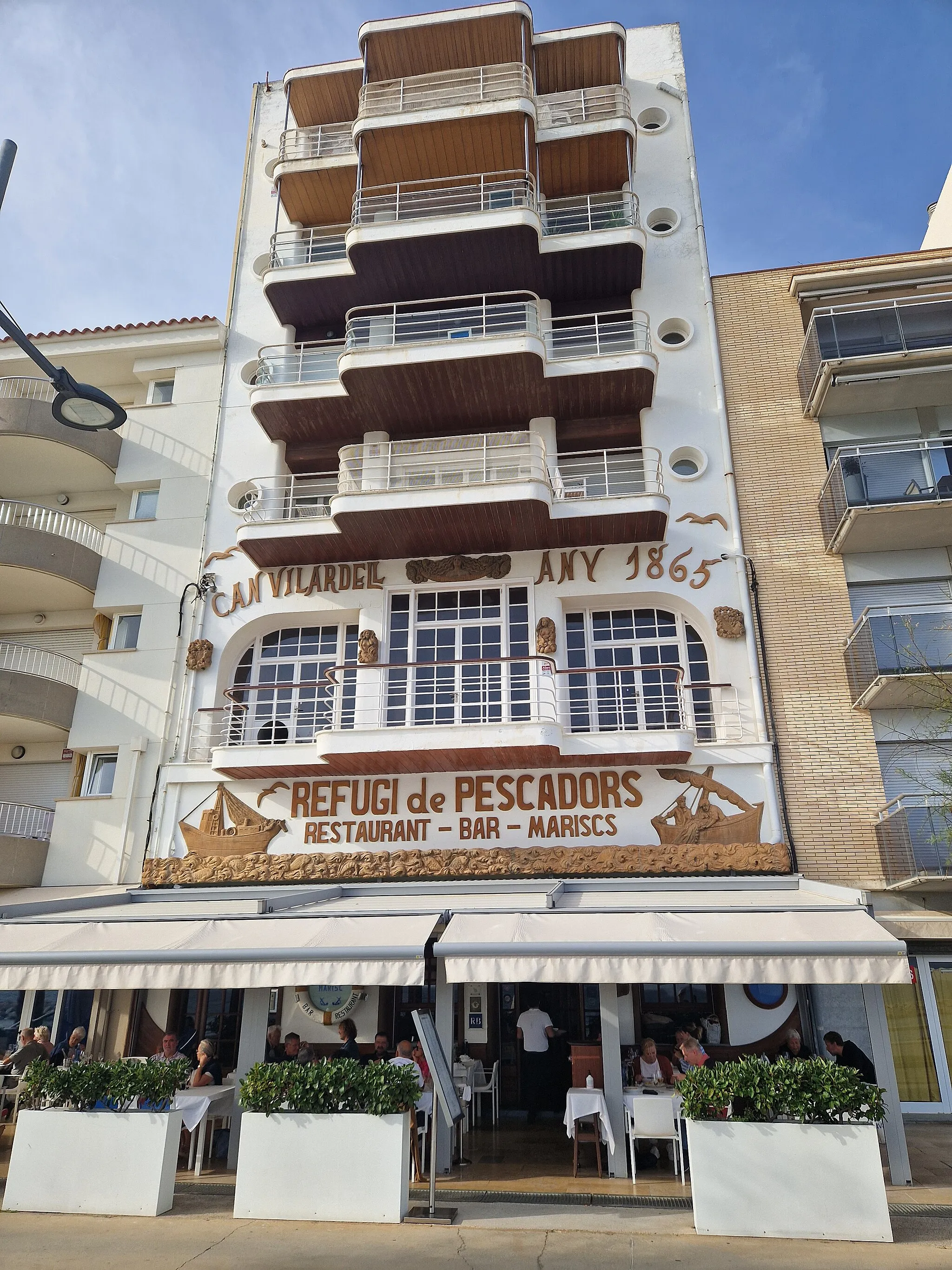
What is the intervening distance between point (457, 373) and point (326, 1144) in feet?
42.9

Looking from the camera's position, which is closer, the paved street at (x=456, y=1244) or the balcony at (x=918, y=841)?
the paved street at (x=456, y=1244)

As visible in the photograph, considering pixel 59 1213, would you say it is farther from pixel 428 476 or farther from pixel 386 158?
pixel 386 158

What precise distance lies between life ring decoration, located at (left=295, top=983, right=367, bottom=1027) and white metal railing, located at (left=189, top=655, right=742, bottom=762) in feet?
13.6

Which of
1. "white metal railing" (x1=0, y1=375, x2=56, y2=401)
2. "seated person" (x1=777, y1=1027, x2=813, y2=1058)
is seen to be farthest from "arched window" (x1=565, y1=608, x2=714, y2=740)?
"white metal railing" (x1=0, y1=375, x2=56, y2=401)

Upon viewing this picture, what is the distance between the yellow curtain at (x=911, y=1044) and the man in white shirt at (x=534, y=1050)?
525 centimetres

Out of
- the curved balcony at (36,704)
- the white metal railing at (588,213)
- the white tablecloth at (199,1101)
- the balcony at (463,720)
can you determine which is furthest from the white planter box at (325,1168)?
the white metal railing at (588,213)

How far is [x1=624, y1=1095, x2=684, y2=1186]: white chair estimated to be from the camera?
9773 millimetres

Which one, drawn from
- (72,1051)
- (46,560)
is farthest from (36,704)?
(72,1051)

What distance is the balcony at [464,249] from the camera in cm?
1755

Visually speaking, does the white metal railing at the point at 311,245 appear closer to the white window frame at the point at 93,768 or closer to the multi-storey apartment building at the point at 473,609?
the multi-storey apartment building at the point at 473,609

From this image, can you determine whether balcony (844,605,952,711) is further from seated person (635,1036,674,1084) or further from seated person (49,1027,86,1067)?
seated person (49,1027,86,1067)

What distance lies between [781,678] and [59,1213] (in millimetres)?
12567

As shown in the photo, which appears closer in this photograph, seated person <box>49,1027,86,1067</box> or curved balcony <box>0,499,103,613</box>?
seated person <box>49,1027,86,1067</box>

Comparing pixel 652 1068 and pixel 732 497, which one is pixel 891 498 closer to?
pixel 732 497
